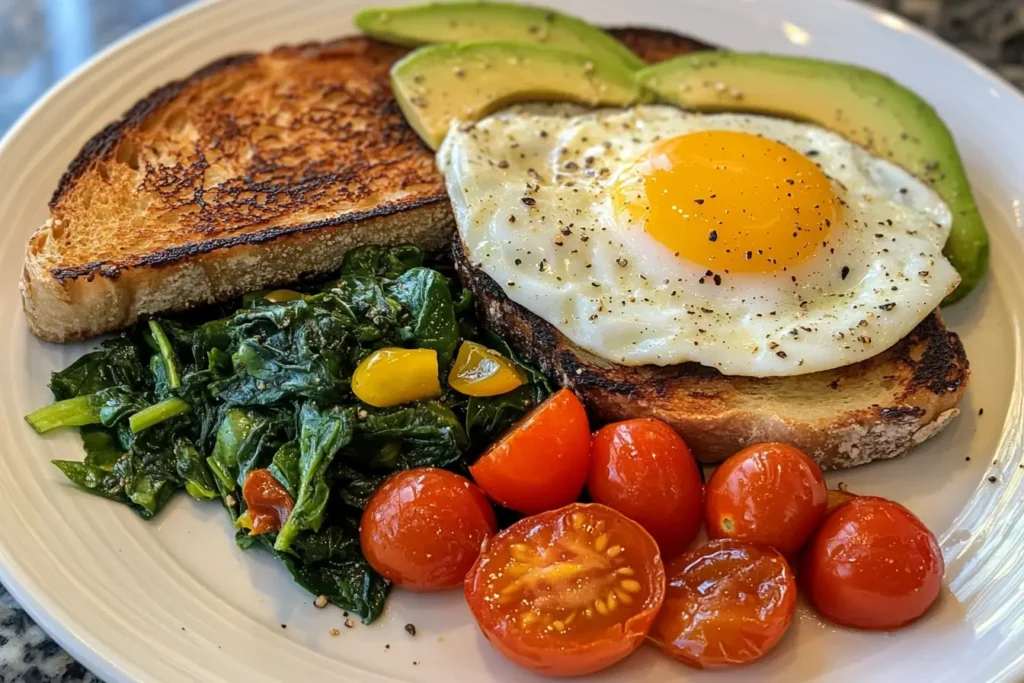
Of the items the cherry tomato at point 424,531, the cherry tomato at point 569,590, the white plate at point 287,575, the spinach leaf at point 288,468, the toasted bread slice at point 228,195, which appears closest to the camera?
the cherry tomato at point 569,590

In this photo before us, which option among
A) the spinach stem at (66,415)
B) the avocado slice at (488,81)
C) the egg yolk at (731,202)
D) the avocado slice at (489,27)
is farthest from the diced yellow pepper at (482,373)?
the avocado slice at (489,27)

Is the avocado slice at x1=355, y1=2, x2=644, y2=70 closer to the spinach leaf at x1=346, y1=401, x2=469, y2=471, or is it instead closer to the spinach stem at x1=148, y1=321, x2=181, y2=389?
the spinach stem at x1=148, y1=321, x2=181, y2=389

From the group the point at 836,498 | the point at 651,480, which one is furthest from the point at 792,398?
the point at 651,480

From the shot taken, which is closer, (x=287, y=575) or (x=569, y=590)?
(x=569, y=590)

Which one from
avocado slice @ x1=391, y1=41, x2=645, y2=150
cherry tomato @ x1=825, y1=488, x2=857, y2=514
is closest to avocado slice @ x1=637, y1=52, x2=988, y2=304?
avocado slice @ x1=391, y1=41, x2=645, y2=150

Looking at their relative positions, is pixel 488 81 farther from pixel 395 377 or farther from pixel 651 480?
pixel 651 480

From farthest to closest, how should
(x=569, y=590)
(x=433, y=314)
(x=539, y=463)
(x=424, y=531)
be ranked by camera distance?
(x=433, y=314) → (x=539, y=463) → (x=424, y=531) → (x=569, y=590)

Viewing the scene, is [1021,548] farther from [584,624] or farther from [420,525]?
[420,525]

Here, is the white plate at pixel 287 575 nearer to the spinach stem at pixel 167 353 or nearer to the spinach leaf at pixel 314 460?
the spinach leaf at pixel 314 460
